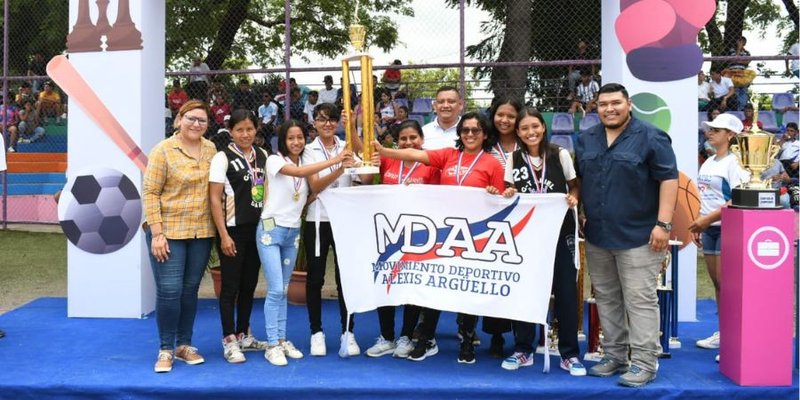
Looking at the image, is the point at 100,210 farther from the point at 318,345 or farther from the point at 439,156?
the point at 439,156

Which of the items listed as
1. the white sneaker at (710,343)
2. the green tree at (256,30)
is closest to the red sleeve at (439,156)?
the white sneaker at (710,343)

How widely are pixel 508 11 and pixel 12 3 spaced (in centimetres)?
1186

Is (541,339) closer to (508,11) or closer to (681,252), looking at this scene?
(681,252)

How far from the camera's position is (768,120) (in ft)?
44.4

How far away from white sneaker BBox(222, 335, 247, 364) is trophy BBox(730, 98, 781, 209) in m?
3.21

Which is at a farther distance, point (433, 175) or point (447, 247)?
point (433, 175)

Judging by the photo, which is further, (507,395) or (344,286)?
(344,286)

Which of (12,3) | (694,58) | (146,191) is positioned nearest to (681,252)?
(694,58)

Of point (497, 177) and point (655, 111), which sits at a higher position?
point (655, 111)

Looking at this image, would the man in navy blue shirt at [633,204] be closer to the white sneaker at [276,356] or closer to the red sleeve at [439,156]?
the red sleeve at [439,156]

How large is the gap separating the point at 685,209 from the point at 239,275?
11.5 ft

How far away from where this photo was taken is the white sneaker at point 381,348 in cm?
495

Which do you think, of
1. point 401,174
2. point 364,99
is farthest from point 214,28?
point 364,99

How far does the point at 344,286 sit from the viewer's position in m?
4.93
